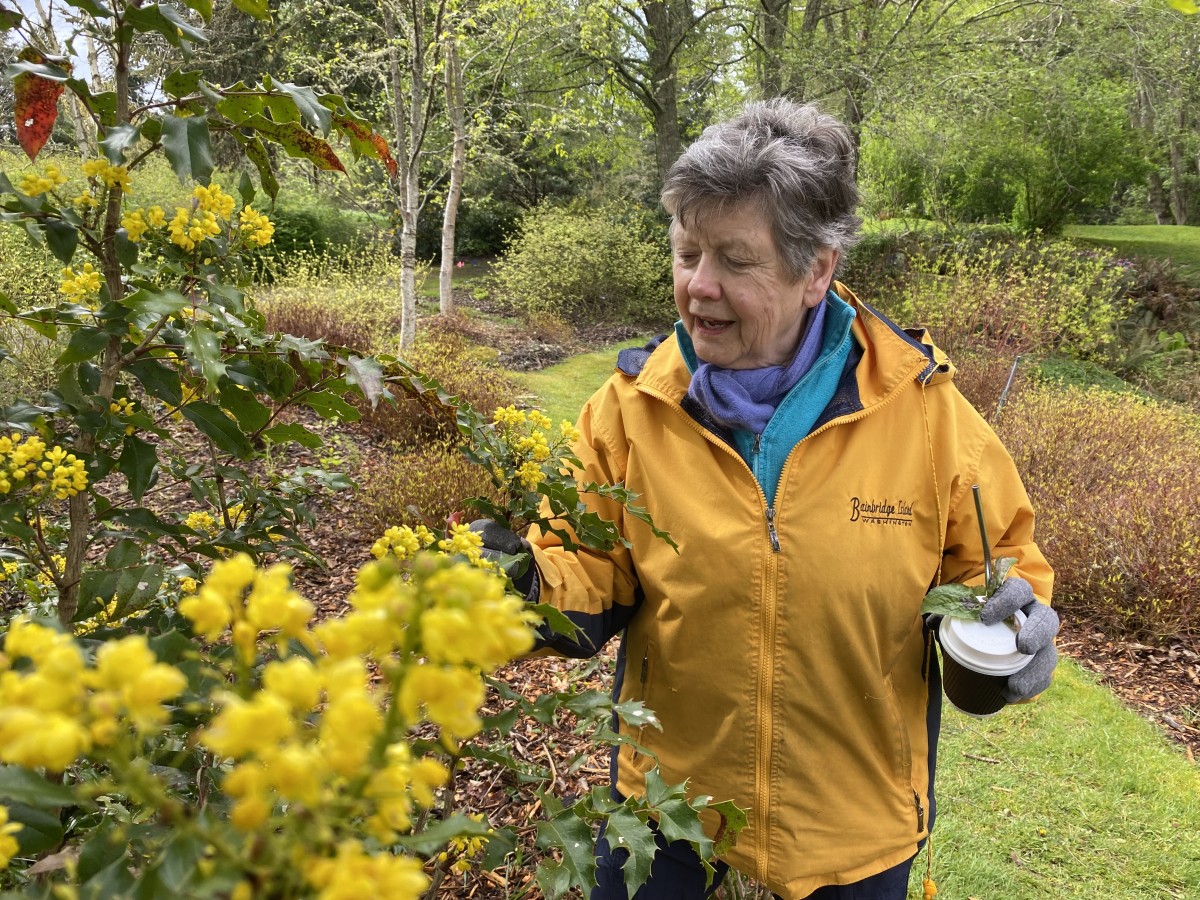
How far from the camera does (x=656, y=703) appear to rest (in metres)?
1.72

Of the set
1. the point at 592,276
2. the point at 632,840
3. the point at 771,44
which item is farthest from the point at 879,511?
the point at 771,44

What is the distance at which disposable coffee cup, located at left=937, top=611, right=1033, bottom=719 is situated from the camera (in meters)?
1.48

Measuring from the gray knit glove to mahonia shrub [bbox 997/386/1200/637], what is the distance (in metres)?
3.45

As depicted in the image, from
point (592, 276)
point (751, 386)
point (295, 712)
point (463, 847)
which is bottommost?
point (463, 847)

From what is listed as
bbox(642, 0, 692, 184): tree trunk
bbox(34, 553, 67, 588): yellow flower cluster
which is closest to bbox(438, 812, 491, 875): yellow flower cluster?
bbox(34, 553, 67, 588): yellow flower cluster

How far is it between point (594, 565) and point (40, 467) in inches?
41.0

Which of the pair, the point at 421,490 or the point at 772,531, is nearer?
the point at 772,531

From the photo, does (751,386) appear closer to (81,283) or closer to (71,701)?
(81,283)

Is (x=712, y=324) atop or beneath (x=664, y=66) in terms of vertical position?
beneath

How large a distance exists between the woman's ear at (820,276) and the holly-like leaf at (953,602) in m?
0.73

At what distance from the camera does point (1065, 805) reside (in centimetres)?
316

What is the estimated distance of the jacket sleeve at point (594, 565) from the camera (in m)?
1.55

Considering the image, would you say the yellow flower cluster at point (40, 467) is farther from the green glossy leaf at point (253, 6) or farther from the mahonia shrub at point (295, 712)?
the mahonia shrub at point (295, 712)

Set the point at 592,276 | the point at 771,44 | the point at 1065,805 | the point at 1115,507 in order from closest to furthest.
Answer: the point at 1065,805 < the point at 1115,507 < the point at 771,44 < the point at 592,276
